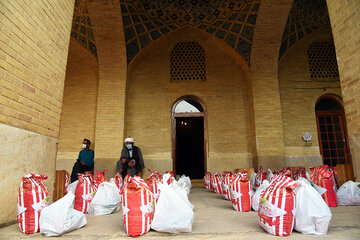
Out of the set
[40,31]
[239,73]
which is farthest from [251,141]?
[40,31]

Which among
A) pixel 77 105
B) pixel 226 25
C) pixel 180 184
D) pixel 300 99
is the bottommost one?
pixel 180 184

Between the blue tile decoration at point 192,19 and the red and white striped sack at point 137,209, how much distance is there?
17.9ft

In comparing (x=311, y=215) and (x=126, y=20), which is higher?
(x=126, y=20)

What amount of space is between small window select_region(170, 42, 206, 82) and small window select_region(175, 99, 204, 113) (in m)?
0.68

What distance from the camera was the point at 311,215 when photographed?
2.01 meters

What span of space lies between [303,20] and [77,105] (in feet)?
22.7

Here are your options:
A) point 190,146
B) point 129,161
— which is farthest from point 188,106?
point 190,146

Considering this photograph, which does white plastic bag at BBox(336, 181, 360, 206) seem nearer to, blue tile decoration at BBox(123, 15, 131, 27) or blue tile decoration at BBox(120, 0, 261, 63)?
blue tile decoration at BBox(120, 0, 261, 63)

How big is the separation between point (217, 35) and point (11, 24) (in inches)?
228

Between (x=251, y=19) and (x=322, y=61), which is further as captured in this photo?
(x=322, y=61)

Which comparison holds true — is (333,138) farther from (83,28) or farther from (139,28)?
(83,28)

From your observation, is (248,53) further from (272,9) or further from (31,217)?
(31,217)

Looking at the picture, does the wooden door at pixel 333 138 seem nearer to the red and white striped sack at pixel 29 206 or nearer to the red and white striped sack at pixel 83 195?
the red and white striped sack at pixel 83 195

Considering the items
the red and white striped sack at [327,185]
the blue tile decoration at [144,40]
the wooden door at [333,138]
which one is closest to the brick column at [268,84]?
the wooden door at [333,138]
